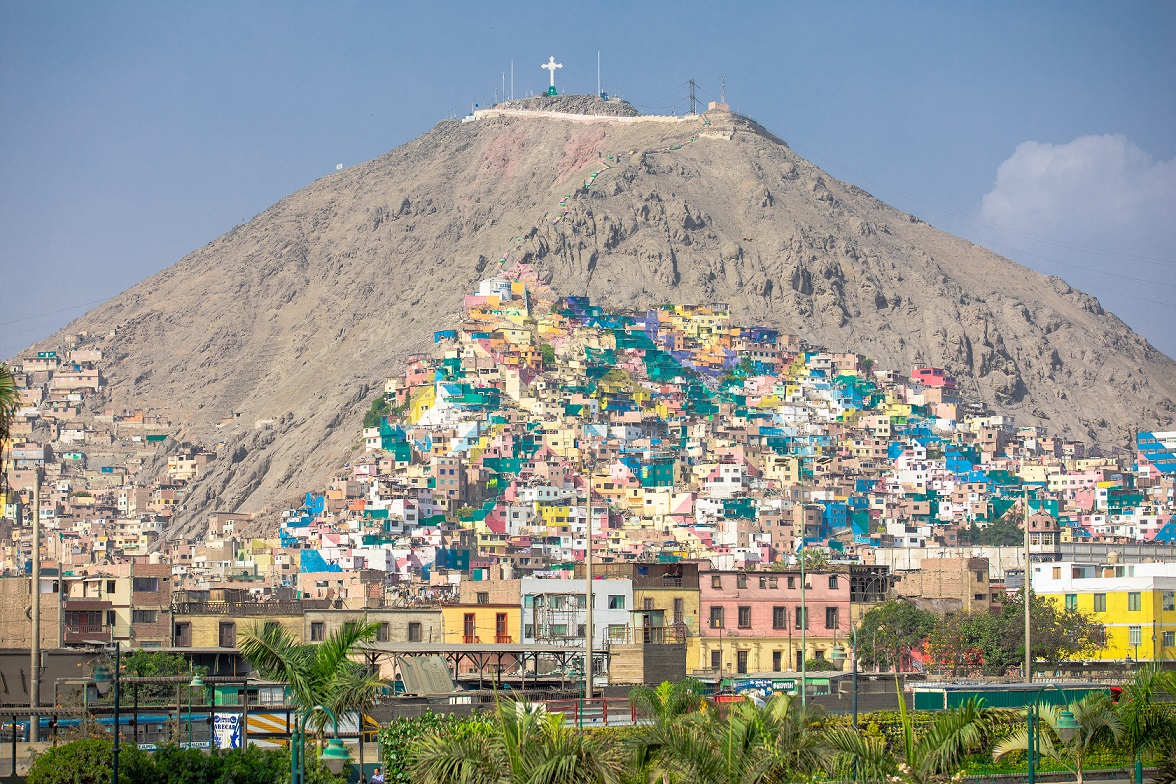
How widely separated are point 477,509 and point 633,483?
14.4m

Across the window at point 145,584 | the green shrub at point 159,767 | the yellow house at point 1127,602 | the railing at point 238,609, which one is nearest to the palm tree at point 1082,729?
the green shrub at point 159,767

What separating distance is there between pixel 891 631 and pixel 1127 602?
23.5 ft

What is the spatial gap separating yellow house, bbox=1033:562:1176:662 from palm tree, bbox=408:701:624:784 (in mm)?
37942

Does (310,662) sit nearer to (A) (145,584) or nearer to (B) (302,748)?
(B) (302,748)

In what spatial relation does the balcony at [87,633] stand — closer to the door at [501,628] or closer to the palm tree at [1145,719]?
the door at [501,628]

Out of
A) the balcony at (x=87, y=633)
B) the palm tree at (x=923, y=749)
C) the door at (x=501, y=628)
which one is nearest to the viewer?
the palm tree at (x=923, y=749)

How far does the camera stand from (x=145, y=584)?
2842 inches

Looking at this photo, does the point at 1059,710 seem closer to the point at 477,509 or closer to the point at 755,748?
the point at 755,748

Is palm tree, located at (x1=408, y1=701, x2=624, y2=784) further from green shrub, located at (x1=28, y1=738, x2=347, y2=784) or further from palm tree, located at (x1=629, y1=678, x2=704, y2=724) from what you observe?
green shrub, located at (x1=28, y1=738, x2=347, y2=784)

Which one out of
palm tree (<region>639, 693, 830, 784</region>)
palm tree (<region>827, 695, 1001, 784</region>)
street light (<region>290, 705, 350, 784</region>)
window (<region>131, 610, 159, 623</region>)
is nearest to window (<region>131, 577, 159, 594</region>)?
window (<region>131, 610, 159, 623</region>)

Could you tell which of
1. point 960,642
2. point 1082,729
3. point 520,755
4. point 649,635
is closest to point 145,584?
point 649,635

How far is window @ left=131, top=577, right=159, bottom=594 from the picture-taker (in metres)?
71.4

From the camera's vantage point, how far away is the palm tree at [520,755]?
1964 cm

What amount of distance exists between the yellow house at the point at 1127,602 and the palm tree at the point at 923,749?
117ft
